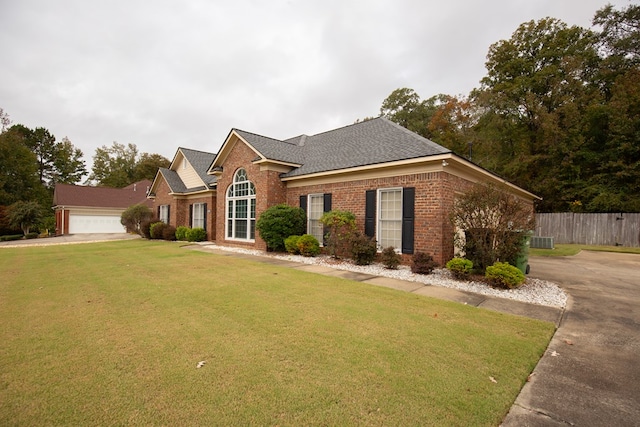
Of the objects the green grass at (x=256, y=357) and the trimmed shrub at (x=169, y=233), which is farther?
the trimmed shrub at (x=169, y=233)

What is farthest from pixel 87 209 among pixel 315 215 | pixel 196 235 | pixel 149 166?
pixel 315 215

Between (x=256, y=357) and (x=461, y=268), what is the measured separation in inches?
229

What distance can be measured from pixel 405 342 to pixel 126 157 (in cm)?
6038

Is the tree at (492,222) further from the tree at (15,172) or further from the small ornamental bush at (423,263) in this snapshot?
the tree at (15,172)

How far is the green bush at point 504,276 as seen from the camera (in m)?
6.33

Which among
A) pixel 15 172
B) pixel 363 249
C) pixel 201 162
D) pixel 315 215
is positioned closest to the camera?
pixel 363 249

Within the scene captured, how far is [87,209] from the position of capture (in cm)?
2967

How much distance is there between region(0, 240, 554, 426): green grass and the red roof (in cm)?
3033

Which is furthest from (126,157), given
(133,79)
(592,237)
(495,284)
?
(592,237)

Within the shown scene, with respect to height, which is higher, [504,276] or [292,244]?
[292,244]

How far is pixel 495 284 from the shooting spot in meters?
6.55

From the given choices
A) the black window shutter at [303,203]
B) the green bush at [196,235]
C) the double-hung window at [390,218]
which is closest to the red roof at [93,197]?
the green bush at [196,235]

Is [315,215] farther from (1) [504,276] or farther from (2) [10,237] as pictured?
(2) [10,237]

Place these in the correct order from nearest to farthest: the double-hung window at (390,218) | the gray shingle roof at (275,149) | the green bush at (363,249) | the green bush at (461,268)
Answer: the green bush at (461,268)
the green bush at (363,249)
the double-hung window at (390,218)
the gray shingle roof at (275,149)
